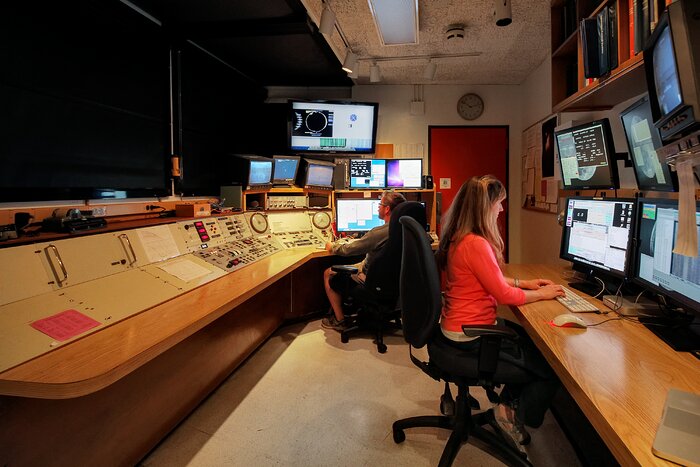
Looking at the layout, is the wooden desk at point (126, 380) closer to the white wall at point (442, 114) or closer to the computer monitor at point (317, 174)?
the computer monitor at point (317, 174)

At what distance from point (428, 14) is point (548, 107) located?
1.60m

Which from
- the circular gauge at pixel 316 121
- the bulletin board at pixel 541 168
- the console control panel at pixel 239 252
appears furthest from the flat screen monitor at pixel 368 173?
the bulletin board at pixel 541 168

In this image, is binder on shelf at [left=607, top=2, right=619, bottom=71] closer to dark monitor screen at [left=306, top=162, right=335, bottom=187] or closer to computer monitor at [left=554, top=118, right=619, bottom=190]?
computer monitor at [left=554, top=118, right=619, bottom=190]

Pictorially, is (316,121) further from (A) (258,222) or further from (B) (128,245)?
(B) (128,245)

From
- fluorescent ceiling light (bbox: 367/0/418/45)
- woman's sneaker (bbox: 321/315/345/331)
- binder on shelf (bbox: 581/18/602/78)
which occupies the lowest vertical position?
woman's sneaker (bbox: 321/315/345/331)

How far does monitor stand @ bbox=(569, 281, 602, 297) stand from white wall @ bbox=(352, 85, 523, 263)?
276 cm

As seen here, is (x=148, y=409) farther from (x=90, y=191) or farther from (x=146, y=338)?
(x=90, y=191)

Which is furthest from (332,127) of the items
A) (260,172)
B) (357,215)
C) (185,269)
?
(185,269)

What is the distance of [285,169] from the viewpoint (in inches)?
130

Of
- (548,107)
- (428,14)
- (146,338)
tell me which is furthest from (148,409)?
(548,107)

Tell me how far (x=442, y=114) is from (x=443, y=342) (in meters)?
3.49

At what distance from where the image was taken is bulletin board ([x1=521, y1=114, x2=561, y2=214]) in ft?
11.3

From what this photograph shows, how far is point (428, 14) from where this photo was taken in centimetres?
275

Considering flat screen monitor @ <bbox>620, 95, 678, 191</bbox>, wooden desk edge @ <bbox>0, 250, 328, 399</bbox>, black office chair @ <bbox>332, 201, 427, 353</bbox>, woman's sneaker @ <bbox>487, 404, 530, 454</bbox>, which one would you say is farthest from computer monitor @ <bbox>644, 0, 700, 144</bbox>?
wooden desk edge @ <bbox>0, 250, 328, 399</bbox>
